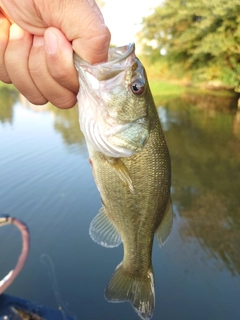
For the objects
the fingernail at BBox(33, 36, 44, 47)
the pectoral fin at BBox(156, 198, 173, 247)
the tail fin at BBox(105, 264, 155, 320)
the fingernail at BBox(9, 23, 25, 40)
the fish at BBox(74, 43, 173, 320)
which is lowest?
the tail fin at BBox(105, 264, 155, 320)

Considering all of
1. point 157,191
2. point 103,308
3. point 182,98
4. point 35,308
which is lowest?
point 182,98

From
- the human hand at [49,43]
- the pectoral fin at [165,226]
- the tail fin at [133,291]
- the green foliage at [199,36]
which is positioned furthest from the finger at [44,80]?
the green foliage at [199,36]

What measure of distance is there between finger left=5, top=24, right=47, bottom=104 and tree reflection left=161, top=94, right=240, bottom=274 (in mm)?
4431

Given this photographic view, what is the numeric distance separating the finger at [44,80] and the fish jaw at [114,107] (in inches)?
3.7

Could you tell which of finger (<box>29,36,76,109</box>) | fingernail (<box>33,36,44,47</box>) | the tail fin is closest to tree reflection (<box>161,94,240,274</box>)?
the tail fin

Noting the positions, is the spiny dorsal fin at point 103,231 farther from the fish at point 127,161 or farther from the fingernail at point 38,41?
the fingernail at point 38,41

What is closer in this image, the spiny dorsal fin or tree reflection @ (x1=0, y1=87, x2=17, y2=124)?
the spiny dorsal fin

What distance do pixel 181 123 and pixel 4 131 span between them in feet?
23.8

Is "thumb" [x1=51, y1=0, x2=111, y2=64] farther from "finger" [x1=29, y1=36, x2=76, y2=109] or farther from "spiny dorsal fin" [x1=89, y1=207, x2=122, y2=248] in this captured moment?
"spiny dorsal fin" [x1=89, y1=207, x2=122, y2=248]

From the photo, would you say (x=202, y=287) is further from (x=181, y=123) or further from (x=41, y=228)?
(x=181, y=123)

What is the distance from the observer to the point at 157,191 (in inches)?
66.6

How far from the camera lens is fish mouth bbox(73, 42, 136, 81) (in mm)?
1315

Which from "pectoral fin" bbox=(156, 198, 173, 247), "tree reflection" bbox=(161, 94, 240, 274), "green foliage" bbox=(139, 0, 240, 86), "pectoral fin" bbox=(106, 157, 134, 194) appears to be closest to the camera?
"pectoral fin" bbox=(106, 157, 134, 194)

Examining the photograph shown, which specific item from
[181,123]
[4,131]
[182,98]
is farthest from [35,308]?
[182,98]
